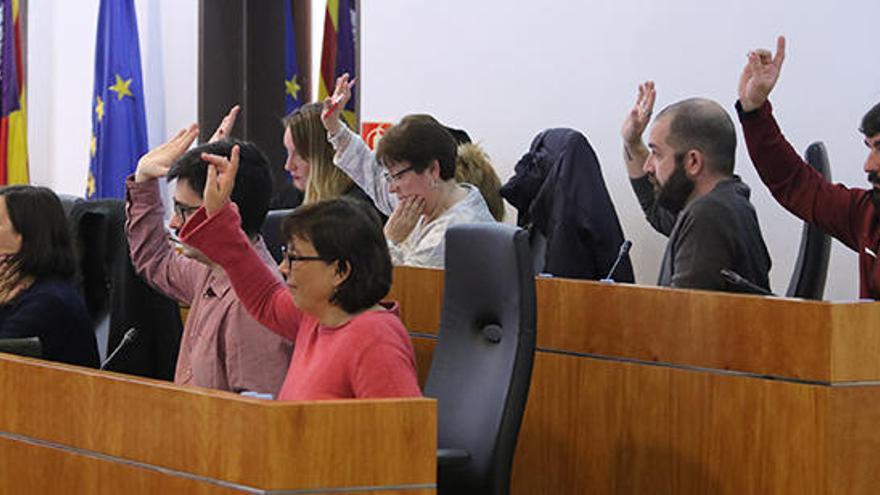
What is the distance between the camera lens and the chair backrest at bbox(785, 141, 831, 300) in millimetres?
4754

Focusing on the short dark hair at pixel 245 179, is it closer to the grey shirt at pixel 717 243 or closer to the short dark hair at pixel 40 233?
the short dark hair at pixel 40 233

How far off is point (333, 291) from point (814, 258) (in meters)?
2.17

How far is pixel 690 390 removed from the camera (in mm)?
3689

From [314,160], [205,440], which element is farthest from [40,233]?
[205,440]

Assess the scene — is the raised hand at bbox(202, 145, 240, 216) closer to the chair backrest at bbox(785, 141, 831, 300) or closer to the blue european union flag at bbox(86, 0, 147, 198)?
the chair backrest at bbox(785, 141, 831, 300)

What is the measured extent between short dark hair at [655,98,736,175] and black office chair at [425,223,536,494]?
2.57 ft

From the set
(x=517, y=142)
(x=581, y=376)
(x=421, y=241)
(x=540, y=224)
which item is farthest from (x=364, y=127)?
(x=581, y=376)

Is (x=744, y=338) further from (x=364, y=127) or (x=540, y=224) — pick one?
(x=364, y=127)

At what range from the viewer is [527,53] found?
6.23 meters

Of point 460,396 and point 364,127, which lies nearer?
point 460,396

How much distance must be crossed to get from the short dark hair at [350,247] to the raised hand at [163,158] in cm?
83

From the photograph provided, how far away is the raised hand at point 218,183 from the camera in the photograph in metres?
3.23

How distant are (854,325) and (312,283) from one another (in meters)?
1.14

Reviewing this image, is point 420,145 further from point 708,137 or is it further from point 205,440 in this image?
point 205,440
